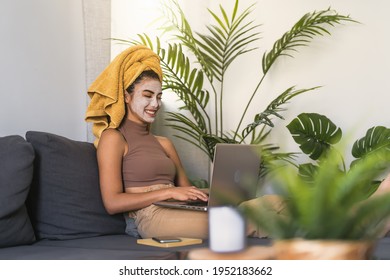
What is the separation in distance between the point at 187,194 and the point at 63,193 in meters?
0.47

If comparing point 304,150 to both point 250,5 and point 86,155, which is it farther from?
point 86,155

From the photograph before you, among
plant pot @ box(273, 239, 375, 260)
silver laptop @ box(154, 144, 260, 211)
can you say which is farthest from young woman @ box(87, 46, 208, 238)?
plant pot @ box(273, 239, 375, 260)

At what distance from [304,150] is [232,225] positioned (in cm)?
248

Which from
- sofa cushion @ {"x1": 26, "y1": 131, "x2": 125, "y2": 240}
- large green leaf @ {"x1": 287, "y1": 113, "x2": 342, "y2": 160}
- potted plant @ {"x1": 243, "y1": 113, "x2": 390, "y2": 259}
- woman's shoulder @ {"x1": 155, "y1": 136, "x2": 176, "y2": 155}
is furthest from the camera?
large green leaf @ {"x1": 287, "y1": 113, "x2": 342, "y2": 160}

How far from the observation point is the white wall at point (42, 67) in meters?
2.36

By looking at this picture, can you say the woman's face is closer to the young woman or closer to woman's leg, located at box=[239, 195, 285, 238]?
the young woman

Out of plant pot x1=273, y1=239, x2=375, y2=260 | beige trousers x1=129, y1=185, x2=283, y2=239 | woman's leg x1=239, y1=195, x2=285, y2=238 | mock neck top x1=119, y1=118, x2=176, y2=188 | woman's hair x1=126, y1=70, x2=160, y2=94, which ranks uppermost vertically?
woman's hair x1=126, y1=70, x2=160, y2=94

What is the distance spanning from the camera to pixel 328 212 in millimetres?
576

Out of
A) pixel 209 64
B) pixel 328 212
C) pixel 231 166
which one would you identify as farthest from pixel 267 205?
pixel 209 64

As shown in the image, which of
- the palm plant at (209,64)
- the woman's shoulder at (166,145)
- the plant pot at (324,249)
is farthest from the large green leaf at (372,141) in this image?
the plant pot at (324,249)

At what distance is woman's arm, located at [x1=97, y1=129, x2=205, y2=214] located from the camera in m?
2.16

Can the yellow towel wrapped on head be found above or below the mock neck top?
above

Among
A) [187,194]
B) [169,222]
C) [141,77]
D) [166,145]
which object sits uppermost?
[141,77]

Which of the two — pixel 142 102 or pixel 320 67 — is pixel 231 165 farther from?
pixel 320 67
